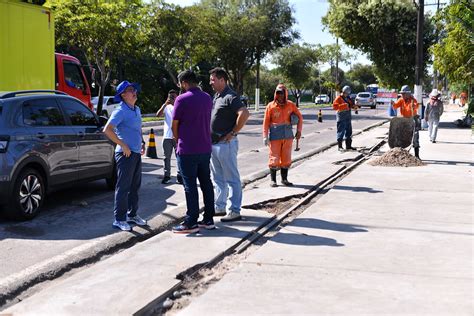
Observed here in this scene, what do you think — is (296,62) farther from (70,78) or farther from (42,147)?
(42,147)

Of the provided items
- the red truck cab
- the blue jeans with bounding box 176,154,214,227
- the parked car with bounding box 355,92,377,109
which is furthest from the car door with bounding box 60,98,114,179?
the parked car with bounding box 355,92,377,109

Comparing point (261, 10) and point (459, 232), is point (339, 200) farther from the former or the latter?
point (261, 10)

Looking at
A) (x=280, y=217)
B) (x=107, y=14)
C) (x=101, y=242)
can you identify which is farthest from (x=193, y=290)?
(x=107, y=14)

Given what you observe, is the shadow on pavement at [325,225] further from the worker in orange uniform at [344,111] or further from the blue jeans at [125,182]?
the worker in orange uniform at [344,111]

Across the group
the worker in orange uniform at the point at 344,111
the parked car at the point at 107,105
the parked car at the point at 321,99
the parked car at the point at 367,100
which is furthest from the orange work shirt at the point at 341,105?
the parked car at the point at 321,99

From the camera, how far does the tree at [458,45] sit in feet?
64.4

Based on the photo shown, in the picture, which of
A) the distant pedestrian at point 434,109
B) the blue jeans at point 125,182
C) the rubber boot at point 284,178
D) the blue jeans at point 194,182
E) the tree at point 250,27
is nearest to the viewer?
the blue jeans at point 194,182

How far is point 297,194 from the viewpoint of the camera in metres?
9.60

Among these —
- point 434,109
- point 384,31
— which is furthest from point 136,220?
point 384,31

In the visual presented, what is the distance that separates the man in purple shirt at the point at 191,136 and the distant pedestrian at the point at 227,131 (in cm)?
57

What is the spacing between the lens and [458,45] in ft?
72.2

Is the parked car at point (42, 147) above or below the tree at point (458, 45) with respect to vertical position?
below

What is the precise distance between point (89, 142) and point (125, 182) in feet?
7.23

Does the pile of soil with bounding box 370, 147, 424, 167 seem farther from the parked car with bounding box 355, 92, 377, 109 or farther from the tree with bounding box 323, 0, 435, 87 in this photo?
Result: the parked car with bounding box 355, 92, 377, 109
